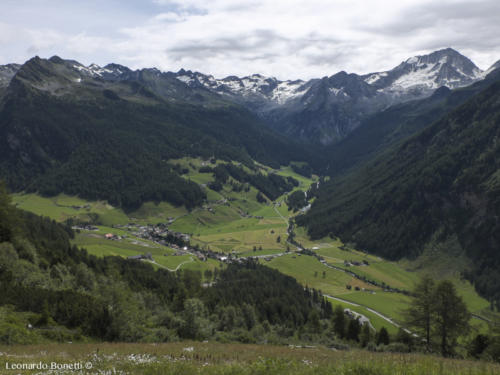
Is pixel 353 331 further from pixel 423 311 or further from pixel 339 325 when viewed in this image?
pixel 423 311

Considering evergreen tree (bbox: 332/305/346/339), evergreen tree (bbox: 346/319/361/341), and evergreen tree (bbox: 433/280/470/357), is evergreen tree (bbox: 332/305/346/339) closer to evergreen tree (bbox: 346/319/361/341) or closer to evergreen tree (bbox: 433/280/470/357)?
evergreen tree (bbox: 346/319/361/341)

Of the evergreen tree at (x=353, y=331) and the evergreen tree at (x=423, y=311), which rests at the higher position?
the evergreen tree at (x=423, y=311)

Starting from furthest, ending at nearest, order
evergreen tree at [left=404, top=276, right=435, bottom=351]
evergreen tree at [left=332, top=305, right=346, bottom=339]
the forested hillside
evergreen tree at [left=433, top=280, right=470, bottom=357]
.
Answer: evergreen tree at [left=332, top=305, right=346, bottom=339] → evergreen tree at [left=404, top=276, right=435, bottom=351] → evergreen tree at [left=433, top=280, right=470, bottom=357] → the forested hillside

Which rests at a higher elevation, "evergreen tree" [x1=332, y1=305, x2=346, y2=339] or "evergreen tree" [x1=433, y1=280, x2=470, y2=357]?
"evergreen tree" [x1=433, y1=280, x2=470, y2=357]

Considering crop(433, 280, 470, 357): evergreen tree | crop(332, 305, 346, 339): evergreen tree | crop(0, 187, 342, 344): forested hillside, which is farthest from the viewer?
crop(332, 305, 346, 339): evergreen tree

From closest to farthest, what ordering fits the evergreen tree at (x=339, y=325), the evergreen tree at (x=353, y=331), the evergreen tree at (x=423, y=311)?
the evergreen tree at (x=423, y=311) → the evergreen tree at (x=353, y=331) → the evergreen tree at (x=339, y=325)

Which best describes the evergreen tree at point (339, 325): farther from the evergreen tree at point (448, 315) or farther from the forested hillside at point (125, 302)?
the evergreen tree at point (448, 315)

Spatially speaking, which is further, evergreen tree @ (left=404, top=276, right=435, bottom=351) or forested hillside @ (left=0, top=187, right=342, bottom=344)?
evergreen tree @ (left=404, top=276, right=435, bottom=351)

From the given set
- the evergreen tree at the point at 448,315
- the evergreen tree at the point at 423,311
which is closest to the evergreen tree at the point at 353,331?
the evergreen tree at the point at 423,311

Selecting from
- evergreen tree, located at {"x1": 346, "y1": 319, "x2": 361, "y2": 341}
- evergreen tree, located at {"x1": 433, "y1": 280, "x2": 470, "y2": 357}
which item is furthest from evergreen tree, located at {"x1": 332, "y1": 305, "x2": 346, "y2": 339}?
evergreen tree, located at {"x1": 433, "y1": 280, "x2": 470, "y2": 357}

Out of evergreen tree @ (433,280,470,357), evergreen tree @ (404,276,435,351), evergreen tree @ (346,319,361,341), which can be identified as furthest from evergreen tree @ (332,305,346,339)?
evergreen tree @ (433,280,470,357)

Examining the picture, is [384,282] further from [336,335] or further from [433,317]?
[433,317]

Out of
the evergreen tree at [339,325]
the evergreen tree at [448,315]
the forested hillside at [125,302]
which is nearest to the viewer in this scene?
the forested hillside at [125,302]

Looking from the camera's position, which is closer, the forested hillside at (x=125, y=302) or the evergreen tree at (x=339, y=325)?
the forested hillside at (x=125, y=302)
